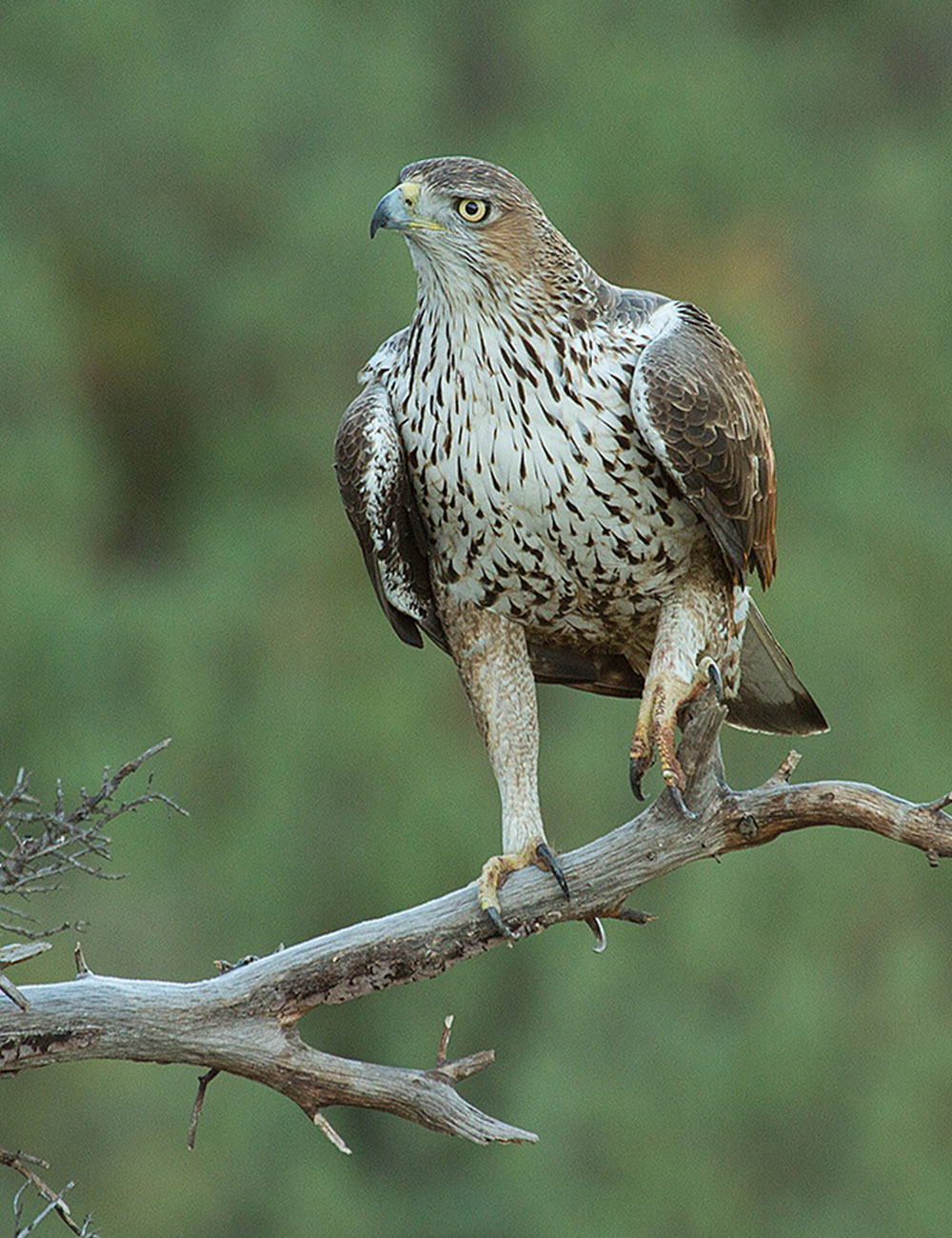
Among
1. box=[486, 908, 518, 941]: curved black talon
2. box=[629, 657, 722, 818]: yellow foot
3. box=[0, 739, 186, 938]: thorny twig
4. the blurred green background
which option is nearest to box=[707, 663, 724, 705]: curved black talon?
box=[629, 657, 722, 818]: yellow foot

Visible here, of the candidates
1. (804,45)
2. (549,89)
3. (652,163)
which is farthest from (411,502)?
(804,45)

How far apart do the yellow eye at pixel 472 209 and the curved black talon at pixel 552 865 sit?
1.15 m

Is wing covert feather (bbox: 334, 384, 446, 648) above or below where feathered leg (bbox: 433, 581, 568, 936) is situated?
above

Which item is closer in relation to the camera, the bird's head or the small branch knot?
the small branch knot

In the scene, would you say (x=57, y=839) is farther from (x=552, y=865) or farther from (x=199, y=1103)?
(x=552, y=865)

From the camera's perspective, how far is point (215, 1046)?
321 centimetres

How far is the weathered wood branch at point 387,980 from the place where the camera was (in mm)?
3135

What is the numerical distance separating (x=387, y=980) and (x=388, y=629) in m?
10.1

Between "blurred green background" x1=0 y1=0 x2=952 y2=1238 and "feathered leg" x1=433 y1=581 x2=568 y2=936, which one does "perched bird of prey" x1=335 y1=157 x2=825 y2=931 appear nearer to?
"feathered leg" x1=433 y1=581 x2=568 y2=936

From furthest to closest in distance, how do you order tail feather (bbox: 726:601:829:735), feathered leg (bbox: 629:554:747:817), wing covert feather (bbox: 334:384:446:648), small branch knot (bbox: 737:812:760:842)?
tail feather (bbox: 726:601:829:735)
wing covert feather (bbox: 334:384:446:648)
feathered leg (bbox: 629:554:747:817)
small branch knot (bbox: 737:812:760:842)

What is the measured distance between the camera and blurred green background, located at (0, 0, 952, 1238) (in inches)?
449

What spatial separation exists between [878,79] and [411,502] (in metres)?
18.5

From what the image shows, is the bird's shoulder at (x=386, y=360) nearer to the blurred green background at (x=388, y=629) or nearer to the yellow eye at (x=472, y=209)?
the yellow eye at (x=472, y=209)

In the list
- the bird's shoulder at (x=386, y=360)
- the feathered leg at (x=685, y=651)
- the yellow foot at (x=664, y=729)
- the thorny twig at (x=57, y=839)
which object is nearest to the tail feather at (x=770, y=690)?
the feathered leg at (x=685, y=651)
